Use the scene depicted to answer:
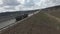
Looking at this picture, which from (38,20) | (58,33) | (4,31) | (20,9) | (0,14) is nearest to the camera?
(4,31)

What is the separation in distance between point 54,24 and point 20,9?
507 mm

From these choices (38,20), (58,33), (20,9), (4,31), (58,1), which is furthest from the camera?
(58,1)

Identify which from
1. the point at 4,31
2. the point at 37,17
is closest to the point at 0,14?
the point at 37,17

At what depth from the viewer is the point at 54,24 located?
0.92 metres

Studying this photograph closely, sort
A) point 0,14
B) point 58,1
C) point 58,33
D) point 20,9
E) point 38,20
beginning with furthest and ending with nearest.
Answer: point 58,1 → point 20,9 → point 0,14 → point 38,20 → point 58,33

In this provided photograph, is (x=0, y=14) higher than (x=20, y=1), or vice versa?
(x=20, y=1)

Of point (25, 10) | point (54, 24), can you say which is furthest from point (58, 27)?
point (25, 10)

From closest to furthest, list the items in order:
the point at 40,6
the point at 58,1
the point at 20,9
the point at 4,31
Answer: the point at 4,31, the point at 20,9, the point at 40,6, the point at 58,1

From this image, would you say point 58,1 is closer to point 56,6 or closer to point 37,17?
point 56,6

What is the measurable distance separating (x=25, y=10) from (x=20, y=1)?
113mm

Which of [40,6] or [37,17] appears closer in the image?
[37,17]

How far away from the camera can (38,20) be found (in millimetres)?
946

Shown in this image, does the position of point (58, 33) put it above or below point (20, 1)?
below

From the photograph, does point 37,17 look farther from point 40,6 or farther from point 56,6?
point 56,6
